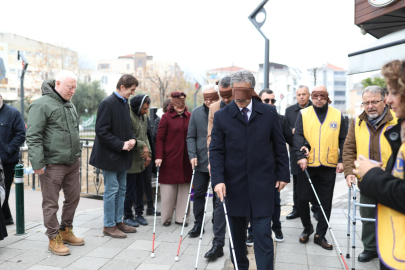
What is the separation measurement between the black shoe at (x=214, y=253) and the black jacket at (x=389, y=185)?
2777mm

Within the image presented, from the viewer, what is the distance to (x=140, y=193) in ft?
20.3

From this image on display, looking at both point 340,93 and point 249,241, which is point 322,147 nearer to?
point 249,241

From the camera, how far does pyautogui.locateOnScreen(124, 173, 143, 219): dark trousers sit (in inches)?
233

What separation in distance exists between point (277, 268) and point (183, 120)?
282 centimetres

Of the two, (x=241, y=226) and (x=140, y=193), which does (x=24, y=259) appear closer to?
(x=140, y=193)

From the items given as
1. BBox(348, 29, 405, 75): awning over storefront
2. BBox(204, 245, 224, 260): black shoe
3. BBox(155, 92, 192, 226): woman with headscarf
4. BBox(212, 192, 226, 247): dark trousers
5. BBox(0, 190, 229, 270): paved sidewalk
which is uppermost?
BBox(348, 29, 405, 75): awning over storefront

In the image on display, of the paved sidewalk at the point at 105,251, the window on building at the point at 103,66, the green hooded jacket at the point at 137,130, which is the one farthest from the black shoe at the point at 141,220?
the window on building at the point at 103,66

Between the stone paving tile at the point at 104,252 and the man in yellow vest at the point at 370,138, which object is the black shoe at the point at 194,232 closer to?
the stone paving tile at the point at 104,252

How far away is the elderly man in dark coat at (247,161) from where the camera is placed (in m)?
3.34

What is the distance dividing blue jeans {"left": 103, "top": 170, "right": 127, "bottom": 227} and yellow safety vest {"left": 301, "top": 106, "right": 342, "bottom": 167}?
8.75 feet

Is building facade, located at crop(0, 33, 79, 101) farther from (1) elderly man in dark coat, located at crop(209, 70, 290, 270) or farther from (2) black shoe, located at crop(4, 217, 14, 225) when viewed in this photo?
(1) elderly man in dark coat, located at crop(209, 70, 290, 270)

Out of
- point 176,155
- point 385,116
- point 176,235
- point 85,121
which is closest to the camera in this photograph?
point 385,116

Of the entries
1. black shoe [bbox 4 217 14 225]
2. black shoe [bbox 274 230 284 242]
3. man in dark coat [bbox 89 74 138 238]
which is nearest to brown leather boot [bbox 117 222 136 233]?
man in dark coat [bbox 89 74 138 238]

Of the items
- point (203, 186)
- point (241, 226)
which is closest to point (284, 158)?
point (241, 226)
